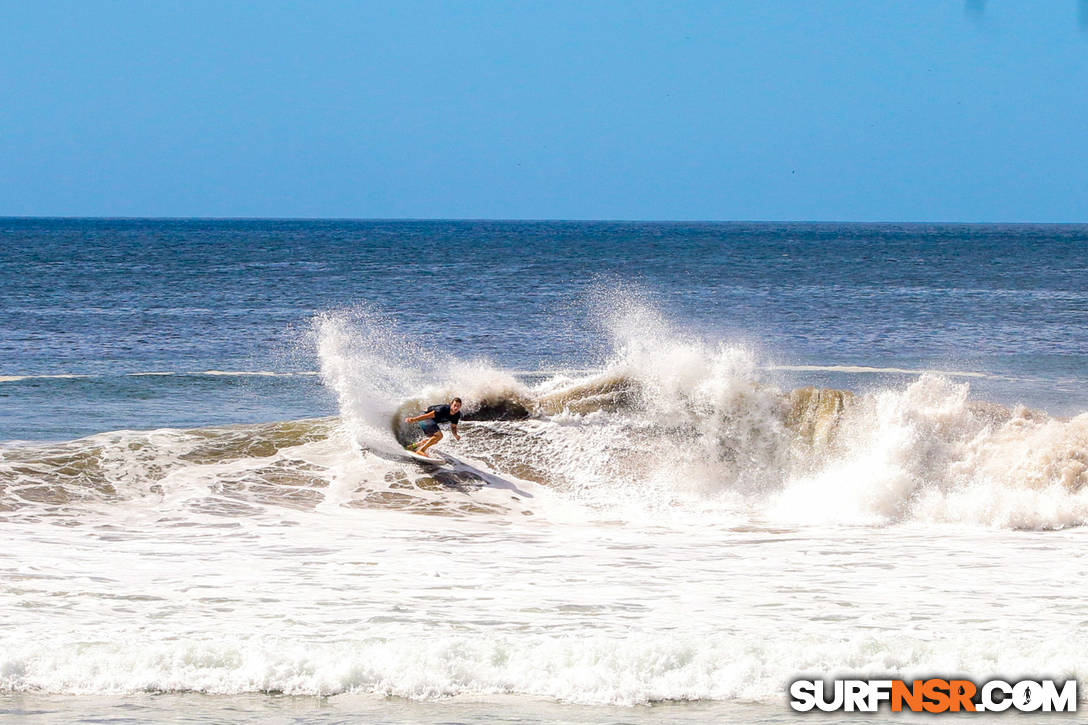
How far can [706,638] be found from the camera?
7855 mm

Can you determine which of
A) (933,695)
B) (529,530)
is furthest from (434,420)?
(933,695)

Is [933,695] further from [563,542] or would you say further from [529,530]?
[529,530]

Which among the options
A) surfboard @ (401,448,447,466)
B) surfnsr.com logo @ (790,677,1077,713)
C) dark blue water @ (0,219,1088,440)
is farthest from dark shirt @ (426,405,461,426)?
surfnsr.com logo @ (790,677,1077,713)

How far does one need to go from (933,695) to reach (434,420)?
27.8 feet

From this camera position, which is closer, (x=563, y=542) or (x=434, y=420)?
(x=563, y=542)

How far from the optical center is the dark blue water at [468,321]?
21.5 m

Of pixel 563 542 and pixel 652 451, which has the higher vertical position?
pixel 652 451

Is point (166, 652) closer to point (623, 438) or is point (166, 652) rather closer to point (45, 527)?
point (45, 527)

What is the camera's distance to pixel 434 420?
1462 cm

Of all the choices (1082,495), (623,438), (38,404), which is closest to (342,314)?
(38,404)

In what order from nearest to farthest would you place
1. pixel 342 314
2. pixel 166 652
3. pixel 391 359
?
1. pixel 166 652
2. pixel 391 359
3. pixel 342 314

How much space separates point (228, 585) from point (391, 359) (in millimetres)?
8826

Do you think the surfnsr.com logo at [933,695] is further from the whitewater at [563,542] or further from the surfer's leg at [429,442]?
the surfer's leg at [429,442]

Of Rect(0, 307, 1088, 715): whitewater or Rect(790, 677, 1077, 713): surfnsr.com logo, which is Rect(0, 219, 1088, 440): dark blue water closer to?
Rect(0, 307, 1088, 715): whitewater
